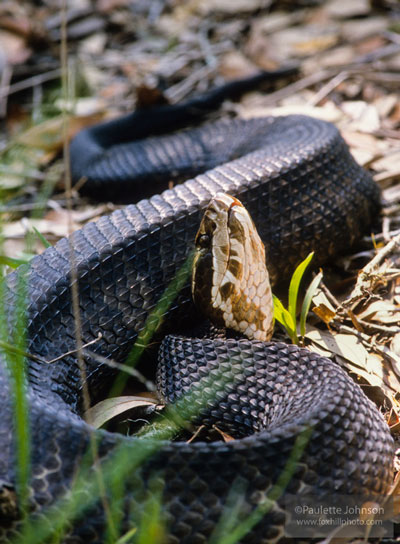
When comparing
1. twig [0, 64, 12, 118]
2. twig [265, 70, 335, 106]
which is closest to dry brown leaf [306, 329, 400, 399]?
twig [265, 70, 335, 106]

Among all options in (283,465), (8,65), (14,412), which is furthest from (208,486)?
(8,65)

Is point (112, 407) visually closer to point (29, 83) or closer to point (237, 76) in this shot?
point (237, 76)

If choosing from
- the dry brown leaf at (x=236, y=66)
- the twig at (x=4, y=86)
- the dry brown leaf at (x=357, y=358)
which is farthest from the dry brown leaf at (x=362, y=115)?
the twig at (x=4, y=86)

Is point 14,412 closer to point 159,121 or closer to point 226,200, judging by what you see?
point 226,200

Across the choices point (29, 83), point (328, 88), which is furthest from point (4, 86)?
point (328, 88)

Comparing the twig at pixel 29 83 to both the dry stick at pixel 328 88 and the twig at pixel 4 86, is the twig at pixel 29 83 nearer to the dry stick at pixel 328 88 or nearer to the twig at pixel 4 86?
the twig at pixel 4 86

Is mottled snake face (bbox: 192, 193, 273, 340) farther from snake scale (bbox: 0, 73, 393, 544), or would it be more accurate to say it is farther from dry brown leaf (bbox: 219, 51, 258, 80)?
dry brown leaf (bbox: 219, 51, 258, 80)
